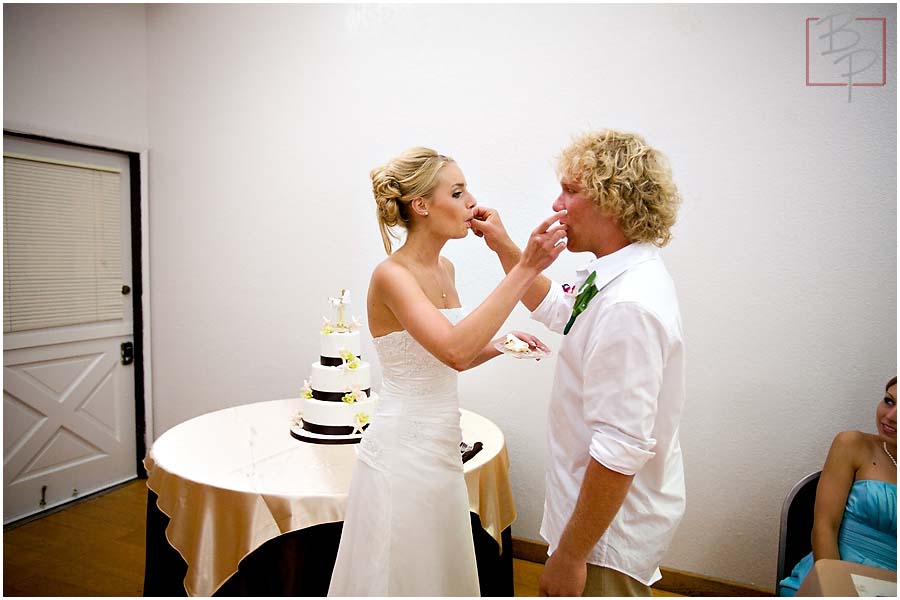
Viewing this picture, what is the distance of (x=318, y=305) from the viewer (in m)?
3.70

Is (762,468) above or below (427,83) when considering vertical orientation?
below

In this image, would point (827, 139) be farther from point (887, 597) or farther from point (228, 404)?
point (228, 404)

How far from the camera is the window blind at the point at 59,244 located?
356cm

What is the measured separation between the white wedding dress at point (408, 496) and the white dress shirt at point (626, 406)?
34 centimetres

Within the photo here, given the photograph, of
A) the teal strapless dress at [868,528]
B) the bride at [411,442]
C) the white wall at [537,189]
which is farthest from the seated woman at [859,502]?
the bride at [411,442]

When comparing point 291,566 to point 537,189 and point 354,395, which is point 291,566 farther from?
point 537,189

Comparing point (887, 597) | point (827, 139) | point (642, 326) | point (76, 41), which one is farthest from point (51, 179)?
point (887, 597)

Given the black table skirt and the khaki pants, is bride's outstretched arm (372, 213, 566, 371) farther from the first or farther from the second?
the black table skirt

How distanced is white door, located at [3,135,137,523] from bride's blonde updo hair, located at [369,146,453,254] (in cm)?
276

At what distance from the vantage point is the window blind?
3.56 m

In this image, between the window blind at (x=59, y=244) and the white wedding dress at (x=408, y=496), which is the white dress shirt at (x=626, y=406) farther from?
the window blind at (x=59, y=244)

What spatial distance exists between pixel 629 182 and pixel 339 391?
5.24 feet

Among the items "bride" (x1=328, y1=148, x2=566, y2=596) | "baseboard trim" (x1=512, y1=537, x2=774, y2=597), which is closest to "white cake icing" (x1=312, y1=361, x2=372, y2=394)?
"bride" (x1=328, y1=148, x2=566, y2=596)

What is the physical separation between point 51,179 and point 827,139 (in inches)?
158
